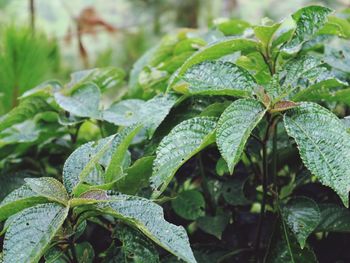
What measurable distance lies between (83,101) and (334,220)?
1.25ft

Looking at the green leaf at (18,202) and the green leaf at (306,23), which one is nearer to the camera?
the green leaf at (18,202)

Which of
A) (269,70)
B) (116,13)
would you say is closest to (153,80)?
(269,70)

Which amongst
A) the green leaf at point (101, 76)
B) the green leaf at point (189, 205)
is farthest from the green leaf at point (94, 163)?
the green leaf at point (101, 76)

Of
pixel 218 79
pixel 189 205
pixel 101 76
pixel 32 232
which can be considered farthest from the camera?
pixel 101 76

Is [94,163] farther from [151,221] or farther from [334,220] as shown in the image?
[334,220]

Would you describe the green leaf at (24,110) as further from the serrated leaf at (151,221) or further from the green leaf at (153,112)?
the serrated leaf at (151,221)

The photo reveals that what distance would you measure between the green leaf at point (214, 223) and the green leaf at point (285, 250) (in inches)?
3.0

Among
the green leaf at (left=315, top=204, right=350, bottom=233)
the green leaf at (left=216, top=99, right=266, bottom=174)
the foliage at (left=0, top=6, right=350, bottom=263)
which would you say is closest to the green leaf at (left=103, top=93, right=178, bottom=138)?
the foliage at (left=0, top=6, right=350, bottom=263)

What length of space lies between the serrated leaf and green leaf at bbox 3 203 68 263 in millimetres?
47

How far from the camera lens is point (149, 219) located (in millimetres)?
487

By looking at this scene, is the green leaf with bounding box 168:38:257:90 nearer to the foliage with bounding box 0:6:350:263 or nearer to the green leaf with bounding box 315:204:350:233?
the foliage with bounding box 0:6:350:263

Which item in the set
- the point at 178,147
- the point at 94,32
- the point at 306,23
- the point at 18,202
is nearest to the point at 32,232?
the point at 18,202

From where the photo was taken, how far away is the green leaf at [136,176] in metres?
0.61

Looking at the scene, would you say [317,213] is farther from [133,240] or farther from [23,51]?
[23,51]
